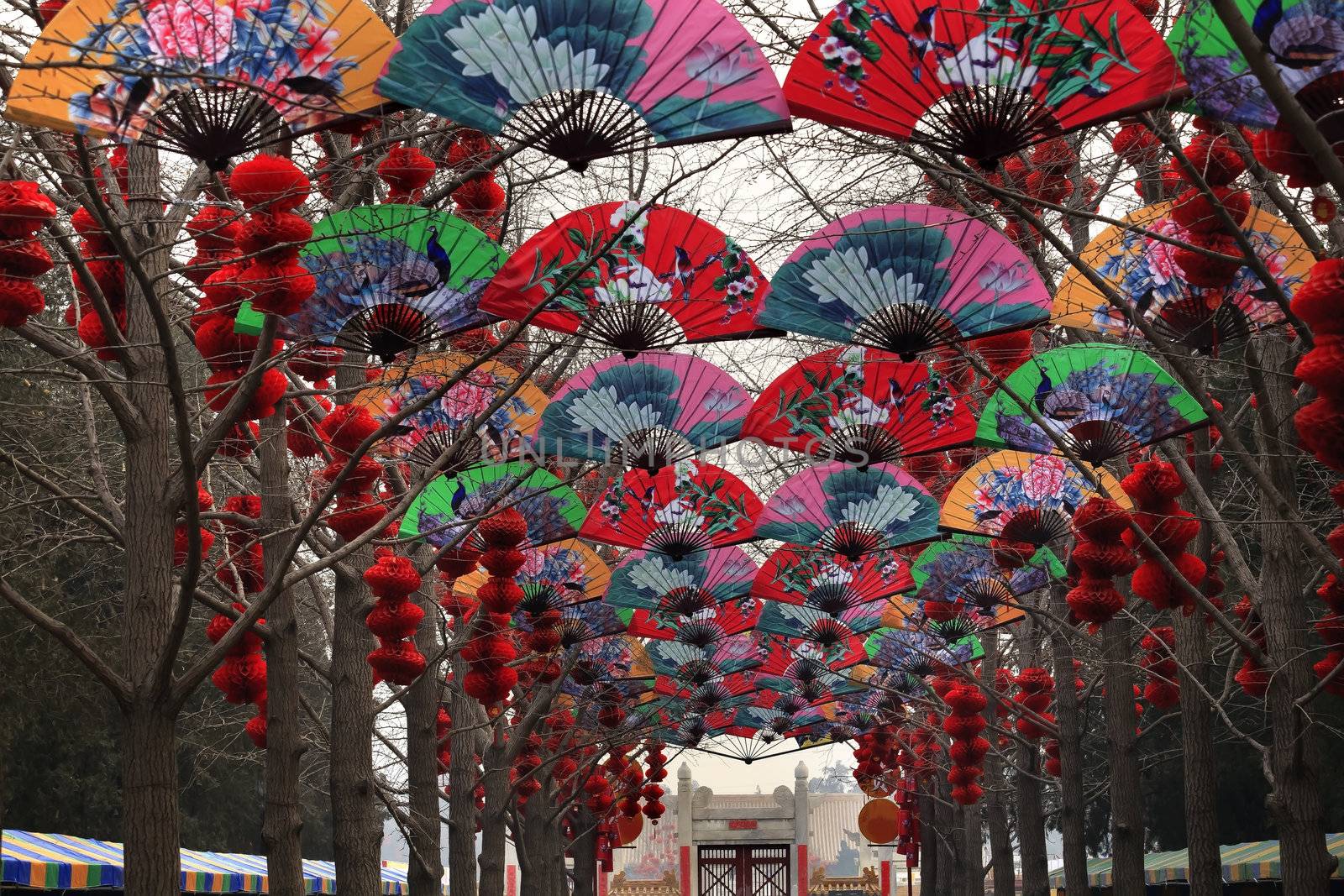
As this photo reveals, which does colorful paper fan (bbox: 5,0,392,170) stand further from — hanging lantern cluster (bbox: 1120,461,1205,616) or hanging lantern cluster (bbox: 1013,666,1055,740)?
hanging lantern cluster (bbox: 1013,666,1055,740)

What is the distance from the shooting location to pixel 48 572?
19203 millimetres

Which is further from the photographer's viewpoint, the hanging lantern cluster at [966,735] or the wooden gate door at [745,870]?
the wooden gate door at [745,870]

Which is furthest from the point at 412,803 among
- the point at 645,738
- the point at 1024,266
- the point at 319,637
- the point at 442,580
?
the point at 645,738

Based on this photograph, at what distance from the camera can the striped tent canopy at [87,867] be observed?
599 inches

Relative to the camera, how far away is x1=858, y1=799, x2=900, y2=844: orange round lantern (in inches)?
1476

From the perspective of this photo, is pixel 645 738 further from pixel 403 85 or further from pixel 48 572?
pixel 403 85

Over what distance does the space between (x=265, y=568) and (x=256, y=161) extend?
388 cm

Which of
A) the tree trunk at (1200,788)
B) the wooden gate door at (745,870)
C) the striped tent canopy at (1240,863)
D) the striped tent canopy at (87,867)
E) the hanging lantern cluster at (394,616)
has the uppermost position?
the hanging lantern cluster at (394,616)

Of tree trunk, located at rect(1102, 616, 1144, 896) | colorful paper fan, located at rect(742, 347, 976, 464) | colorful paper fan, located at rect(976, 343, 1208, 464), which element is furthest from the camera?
tree trunk, located at rect(1102, 616, 1144, 896)

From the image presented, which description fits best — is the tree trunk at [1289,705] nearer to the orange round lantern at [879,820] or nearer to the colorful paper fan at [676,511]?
the colorful paper fan at [676,511]

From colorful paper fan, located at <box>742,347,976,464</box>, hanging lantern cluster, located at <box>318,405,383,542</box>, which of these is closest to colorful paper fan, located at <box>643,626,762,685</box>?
colorful paper fan, located at <box>742,347,976,464</box>

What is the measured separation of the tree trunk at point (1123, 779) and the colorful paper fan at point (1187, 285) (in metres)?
5.40

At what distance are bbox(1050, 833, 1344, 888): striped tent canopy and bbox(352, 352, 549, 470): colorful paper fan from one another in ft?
34.1

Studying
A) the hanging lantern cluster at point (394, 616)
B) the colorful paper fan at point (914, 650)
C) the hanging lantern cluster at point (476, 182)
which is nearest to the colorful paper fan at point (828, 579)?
the colorful paper fan at point (914, 650)
